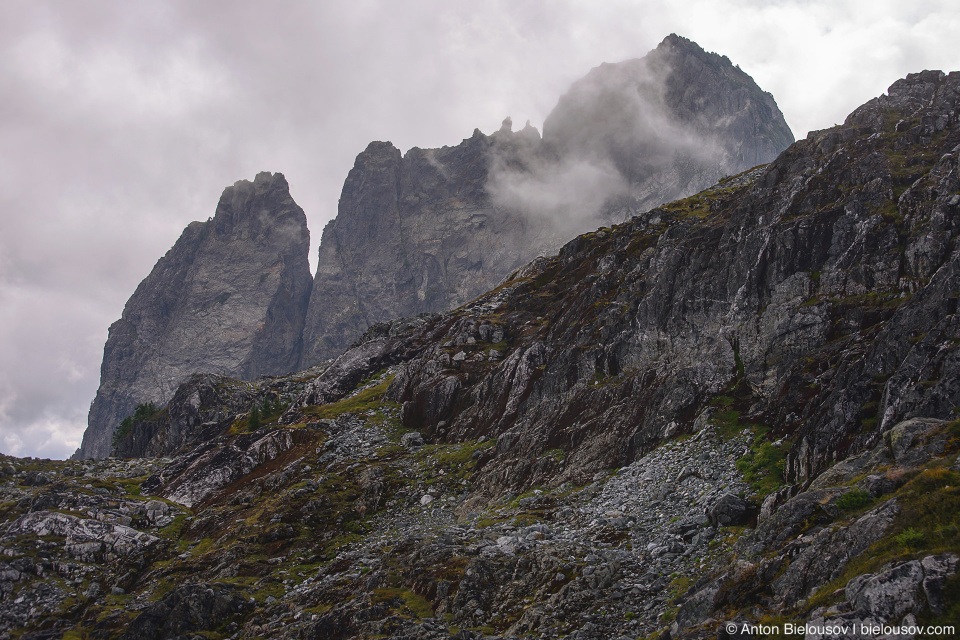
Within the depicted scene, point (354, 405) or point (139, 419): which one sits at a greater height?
point (139, 419)

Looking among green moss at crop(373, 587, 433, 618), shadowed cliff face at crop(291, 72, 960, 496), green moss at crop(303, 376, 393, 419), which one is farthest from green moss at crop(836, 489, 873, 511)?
green moss at crop(303, 376, 393, 419)

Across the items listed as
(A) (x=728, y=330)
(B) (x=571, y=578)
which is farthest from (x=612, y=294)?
(B) (x=571, y=578)

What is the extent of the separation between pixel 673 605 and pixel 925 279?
33.1 meters

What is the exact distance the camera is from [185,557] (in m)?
52.4

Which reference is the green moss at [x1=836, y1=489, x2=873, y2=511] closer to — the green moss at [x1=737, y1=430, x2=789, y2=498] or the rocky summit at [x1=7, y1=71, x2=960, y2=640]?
the rocky summit at [x1=7, y1=71, x2=960, y2=640]

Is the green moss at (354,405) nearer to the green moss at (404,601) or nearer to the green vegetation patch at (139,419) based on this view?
the green moss at (404,601)

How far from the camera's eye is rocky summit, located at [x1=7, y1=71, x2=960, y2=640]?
64.0 ft

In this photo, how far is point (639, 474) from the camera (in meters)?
42.7

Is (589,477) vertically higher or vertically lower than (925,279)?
lower

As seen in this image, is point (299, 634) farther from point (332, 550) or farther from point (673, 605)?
point (673, 605)

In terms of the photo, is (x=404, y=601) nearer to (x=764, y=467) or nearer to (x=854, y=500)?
(x=764, y=467)

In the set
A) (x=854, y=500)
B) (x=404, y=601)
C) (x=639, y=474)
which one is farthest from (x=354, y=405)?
(x=854, y=500)

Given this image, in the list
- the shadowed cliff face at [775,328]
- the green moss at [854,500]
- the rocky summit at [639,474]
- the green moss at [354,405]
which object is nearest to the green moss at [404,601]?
the rocky summit at [639,474]

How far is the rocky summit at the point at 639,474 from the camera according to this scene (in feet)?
64.0
